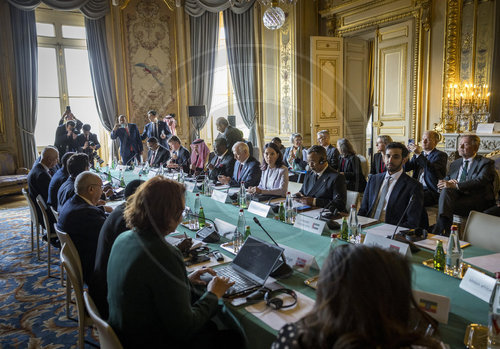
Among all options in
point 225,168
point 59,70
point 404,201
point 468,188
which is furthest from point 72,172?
point 59,70

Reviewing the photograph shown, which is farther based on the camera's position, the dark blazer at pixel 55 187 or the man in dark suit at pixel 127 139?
the man in dark suit at pixel 127 139

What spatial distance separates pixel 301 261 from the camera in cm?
197

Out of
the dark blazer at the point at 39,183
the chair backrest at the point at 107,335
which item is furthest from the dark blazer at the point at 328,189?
the dark blazer at the point at 39,183

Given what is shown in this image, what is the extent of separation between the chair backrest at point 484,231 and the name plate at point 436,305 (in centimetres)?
116

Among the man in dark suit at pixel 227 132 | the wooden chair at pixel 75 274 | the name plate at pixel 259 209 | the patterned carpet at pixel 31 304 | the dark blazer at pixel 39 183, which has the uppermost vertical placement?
the man in dark suit at pixel 227 132

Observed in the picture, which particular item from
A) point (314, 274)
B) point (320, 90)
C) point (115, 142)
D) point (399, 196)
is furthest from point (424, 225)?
point (115, 142)

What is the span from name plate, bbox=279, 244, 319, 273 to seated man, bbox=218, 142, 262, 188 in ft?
8.21

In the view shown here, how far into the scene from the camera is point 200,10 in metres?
8.91

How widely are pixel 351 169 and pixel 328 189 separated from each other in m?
1.84

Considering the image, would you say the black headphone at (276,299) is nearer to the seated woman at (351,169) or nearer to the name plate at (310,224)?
the name plate at (310,224)

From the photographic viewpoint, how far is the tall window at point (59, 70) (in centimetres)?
827

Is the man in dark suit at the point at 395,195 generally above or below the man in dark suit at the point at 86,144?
below

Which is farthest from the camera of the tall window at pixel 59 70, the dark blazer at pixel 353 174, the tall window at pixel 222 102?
the tall window at pixel 222 102

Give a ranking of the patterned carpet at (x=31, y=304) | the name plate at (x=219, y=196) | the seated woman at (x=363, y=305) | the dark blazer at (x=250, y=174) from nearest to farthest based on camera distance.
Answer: the seated woman at (x=363, y=305), the patterned carpet at (x=31, y=304), the name plate at (x=219, y=196), the dark blazer at (x=250, y=174)
